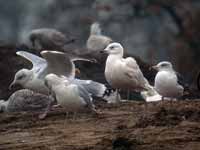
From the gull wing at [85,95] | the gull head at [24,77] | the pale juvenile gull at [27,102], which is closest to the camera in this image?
the gull wing at [85,95]

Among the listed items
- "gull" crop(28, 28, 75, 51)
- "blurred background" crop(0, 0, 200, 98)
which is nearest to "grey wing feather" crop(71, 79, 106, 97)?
"gull" crop(28, 28, 75, 51)

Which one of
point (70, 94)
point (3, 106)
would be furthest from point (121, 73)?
point (3, 106)

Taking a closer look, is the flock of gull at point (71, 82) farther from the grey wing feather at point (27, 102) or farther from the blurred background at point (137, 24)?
the blurred background at point (137, 24)

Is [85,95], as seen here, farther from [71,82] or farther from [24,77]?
[24,77]

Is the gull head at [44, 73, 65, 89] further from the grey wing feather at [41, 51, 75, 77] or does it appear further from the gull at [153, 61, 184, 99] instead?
the gull at [153, 61, 184, 99]

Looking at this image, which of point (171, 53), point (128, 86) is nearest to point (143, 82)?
point (128, 86)

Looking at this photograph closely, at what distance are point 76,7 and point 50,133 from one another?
944 inches

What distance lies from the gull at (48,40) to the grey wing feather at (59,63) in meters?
7.65

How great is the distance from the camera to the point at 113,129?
11391 mm

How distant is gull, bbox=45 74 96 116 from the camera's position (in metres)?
12.3

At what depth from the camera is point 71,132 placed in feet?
38.0

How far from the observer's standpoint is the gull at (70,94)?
40.3 feet

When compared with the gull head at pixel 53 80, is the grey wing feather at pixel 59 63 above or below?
above

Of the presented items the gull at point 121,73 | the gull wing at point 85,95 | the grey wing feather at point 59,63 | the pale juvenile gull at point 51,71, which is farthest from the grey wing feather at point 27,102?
the gull wing at point 85,95
